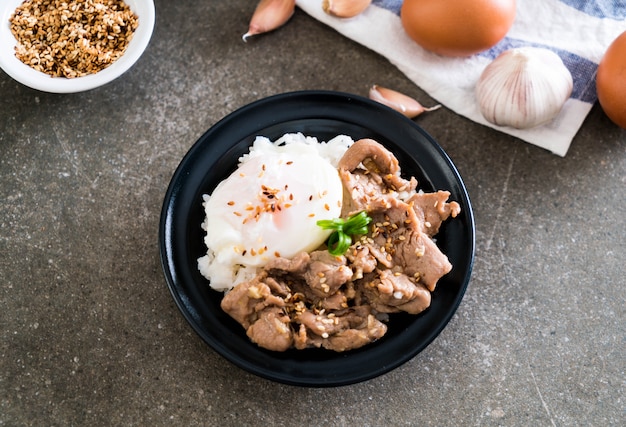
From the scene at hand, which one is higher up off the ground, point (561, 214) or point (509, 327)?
point (561, 214)

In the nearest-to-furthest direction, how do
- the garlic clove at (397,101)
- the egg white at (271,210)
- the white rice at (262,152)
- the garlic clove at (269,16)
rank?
the egg white at (271,210), the white rice at (262,152), the garlic clove at (397,101), the garlic clove at (269,16)

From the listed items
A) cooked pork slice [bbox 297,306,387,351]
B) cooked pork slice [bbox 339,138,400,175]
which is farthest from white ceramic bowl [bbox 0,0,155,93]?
cooked pork slice [bbox 297,306,387,351]

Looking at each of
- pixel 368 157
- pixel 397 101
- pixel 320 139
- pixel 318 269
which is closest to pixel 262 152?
pixel 320 139

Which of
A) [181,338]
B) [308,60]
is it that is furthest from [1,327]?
[308,60]

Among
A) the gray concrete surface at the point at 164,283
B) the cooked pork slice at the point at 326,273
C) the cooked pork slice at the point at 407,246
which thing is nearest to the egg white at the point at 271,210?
the cooked pork slice at the point at 326,273

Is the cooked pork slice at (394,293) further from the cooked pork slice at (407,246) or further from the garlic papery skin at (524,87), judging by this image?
the garlic papery skin at (524,87)

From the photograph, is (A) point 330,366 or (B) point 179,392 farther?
(B) point 179,392

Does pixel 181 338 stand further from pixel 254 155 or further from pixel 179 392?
pixel 254 155
